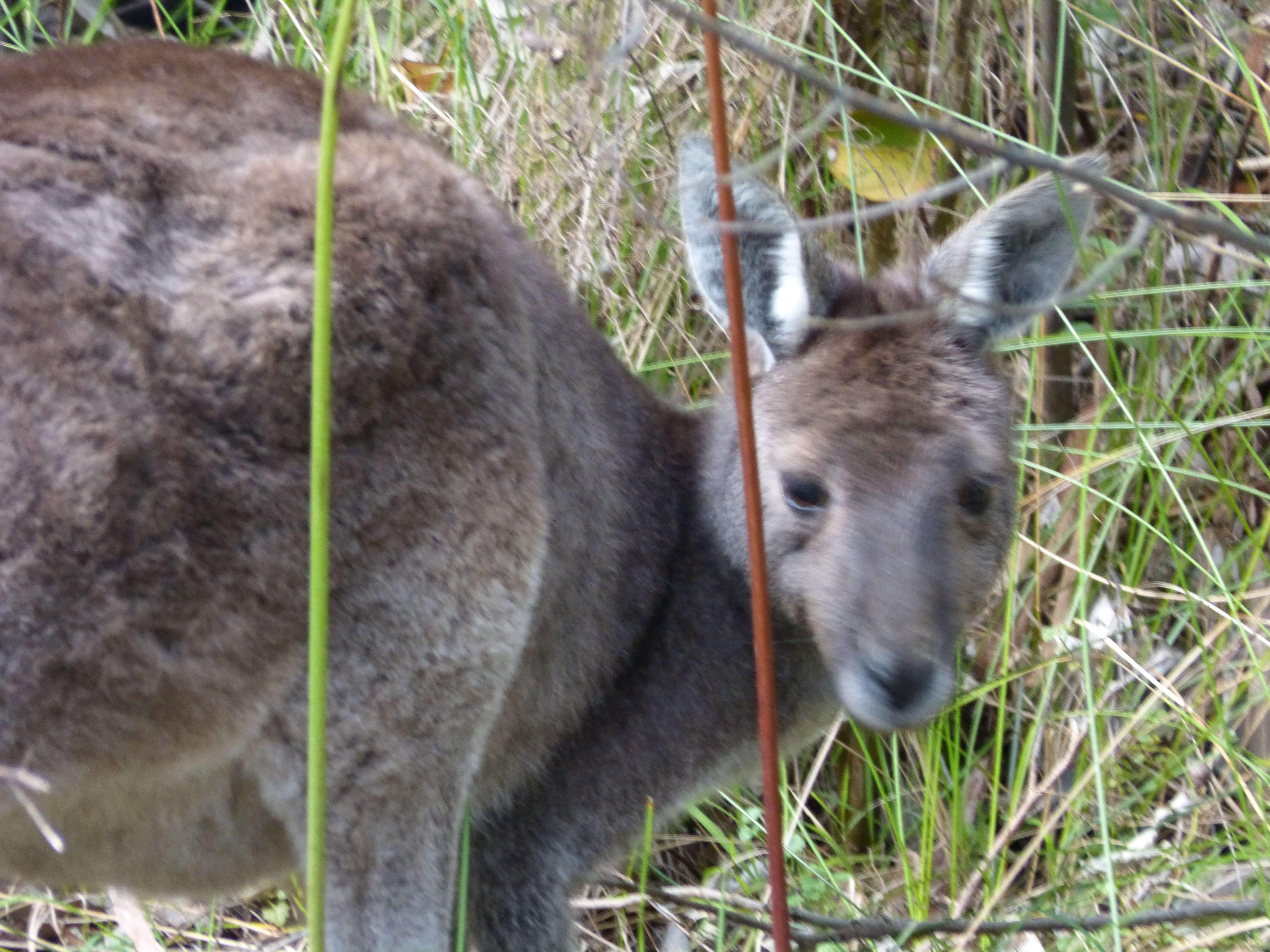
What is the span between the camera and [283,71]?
3.37 metres

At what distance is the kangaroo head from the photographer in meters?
3.20

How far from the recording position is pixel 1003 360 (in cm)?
473

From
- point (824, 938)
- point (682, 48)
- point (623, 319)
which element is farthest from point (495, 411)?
point (682, 48)

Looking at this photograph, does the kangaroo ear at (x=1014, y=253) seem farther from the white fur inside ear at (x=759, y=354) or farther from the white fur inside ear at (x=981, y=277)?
the white fur inside ear at (x=759, y=354)

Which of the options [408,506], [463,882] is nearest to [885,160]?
[408,506]

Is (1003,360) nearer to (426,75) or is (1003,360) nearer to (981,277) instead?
(981,277)

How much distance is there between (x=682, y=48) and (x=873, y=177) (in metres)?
0.81

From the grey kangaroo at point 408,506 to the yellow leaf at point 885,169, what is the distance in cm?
87

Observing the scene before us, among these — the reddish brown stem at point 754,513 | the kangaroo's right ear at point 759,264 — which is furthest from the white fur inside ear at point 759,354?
the reddish brown stem at point 754,513

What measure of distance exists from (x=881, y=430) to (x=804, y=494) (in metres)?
0.23

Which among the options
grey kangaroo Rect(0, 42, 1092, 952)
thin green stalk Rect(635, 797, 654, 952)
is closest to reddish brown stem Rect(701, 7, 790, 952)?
grey kangaroo Rect(0, 42, 1092, 952)

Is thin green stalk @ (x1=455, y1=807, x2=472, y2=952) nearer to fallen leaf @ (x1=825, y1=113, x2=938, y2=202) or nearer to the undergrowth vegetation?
the undergrowth vegetation

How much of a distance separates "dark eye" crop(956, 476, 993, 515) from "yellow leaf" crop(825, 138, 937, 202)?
1395 millimetres

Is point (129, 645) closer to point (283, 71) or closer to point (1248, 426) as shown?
point (283, 71)
